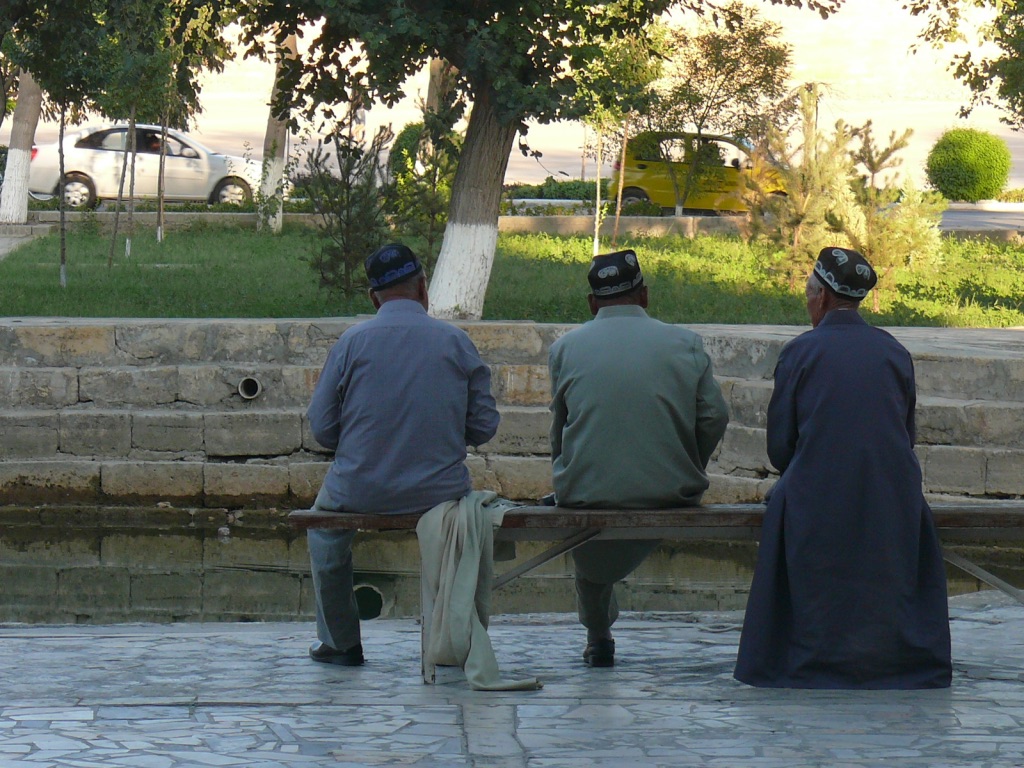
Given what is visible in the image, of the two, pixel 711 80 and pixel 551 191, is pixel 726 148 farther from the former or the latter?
pixel 551 191

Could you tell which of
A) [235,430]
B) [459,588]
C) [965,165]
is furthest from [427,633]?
[965,165]

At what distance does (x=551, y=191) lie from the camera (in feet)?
90.1

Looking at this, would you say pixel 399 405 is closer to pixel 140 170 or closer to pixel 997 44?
pixel 997 44

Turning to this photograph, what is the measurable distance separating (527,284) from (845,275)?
1077 centimetres

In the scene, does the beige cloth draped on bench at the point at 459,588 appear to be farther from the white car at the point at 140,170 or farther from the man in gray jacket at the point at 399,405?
the white car at the point at 140,170

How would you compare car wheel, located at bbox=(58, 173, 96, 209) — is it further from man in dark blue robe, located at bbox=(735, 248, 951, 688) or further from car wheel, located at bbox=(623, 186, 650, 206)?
man in dark blue robe, located at bbox=(735, 248, 951, 688)

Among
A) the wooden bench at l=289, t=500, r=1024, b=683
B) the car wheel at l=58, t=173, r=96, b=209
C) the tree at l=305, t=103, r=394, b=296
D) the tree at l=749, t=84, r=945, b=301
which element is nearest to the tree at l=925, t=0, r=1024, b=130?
the tree at l=749, t=84, r=945, b=301

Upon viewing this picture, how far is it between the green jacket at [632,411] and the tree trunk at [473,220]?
8059 mm

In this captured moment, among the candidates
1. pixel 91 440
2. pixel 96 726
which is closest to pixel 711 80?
pixel 91 440

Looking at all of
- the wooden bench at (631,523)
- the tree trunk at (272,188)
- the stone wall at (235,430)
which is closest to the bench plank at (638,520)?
the wooden bench at (631,523)

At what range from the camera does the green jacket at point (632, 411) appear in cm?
476

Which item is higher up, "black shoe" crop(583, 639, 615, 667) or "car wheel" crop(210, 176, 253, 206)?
"car wheel" crop(210, 176, 253, 206)

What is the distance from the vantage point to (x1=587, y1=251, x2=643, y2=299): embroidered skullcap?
4863 mm

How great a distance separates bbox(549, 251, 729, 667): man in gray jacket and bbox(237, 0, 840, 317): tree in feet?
22.9
